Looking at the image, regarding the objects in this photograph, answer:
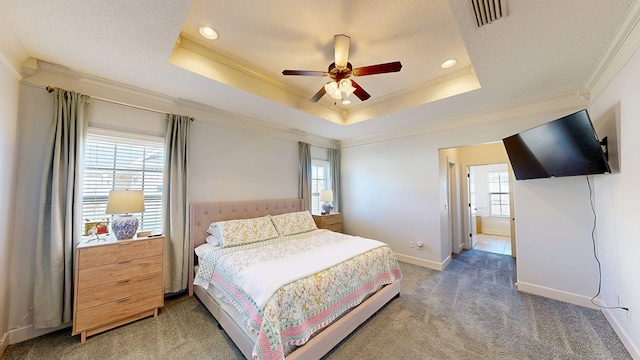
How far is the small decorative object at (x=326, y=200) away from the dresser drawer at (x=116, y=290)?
301 cm

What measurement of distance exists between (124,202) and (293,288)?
6.67 feet

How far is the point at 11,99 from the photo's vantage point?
206 centimetres

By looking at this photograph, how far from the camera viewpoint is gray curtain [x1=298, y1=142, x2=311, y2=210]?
4.66m

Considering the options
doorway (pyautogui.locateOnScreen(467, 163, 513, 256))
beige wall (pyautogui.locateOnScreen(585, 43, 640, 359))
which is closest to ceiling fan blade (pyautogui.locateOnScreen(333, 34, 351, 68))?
beige wall (pyautogui.locateOnScreen(585, 43, 640, 359))

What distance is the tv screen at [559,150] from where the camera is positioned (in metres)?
Answer: 2.17

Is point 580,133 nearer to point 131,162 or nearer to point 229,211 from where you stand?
point 229,211

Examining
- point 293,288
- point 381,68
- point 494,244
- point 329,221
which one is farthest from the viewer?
point 494,244

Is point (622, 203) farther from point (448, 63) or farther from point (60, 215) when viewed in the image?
point (60, 215)

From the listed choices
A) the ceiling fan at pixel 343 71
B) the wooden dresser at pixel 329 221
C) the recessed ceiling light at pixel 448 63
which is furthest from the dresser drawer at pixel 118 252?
the recessed ceiling light at pixel 448 63

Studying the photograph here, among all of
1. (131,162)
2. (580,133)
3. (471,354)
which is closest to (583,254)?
(580,133)

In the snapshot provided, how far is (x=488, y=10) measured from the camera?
159 cm

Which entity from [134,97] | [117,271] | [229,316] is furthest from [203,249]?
[134,97]

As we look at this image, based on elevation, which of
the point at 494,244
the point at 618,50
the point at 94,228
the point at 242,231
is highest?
the point at 618,50

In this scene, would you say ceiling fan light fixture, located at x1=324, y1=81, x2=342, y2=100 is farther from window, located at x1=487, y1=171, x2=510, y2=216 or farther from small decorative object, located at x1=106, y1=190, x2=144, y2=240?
window, located at x1=487, y1=171, x2=510, y2=216
